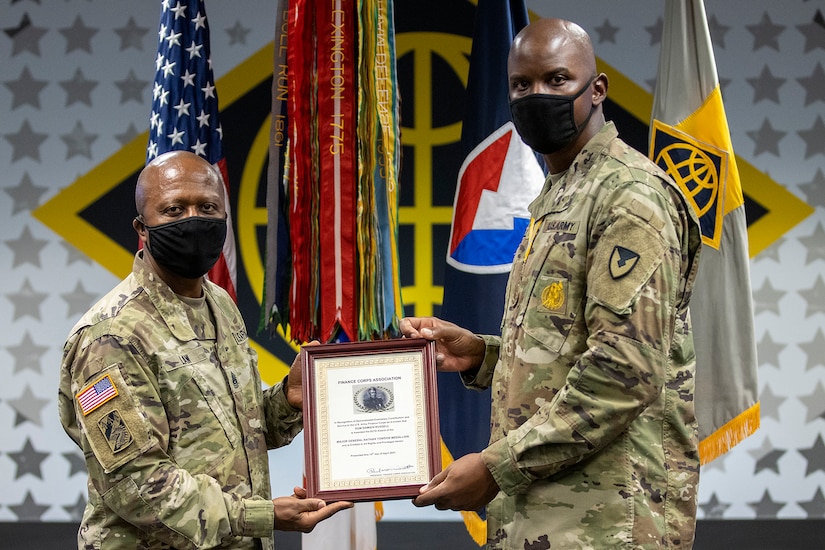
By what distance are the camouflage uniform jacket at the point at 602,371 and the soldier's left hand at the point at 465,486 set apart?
1.4 inches

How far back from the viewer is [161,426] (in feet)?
5.73

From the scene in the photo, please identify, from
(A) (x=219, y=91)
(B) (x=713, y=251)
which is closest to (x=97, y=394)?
(B) (x=713, y=251)

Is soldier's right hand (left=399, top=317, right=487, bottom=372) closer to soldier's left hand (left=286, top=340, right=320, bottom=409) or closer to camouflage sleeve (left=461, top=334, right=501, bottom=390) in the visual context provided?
camouflage sleeve (left=461, top=334, right=501, bottom=390)

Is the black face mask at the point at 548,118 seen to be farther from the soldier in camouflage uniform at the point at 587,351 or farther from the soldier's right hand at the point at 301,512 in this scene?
the soldier's right hand at the point at 301,512

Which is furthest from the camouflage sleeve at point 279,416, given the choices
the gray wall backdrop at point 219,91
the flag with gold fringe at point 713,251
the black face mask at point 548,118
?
the gray wall backdrop at point 219,91

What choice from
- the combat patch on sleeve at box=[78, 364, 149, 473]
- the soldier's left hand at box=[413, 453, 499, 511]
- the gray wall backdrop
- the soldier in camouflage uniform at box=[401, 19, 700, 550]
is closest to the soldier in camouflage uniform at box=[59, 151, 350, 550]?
the combat patch on sleeve at box=[78, 364, 149, 473]

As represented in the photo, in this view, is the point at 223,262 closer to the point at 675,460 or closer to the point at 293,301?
the point at 293,301

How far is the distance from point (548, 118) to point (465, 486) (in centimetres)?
78

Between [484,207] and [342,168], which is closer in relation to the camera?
[342,168]

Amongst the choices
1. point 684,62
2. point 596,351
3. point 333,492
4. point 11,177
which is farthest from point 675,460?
point 11,177

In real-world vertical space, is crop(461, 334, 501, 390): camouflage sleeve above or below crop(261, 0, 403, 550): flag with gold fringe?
below

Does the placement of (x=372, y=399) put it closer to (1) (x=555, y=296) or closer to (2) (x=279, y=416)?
(2) (x=279, y=416)

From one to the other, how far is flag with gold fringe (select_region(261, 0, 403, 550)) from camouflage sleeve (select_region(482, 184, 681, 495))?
1288mm

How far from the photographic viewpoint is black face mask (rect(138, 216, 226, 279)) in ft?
6.05
